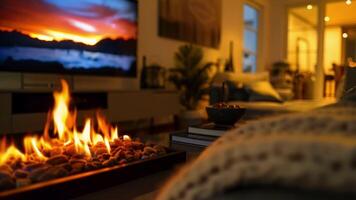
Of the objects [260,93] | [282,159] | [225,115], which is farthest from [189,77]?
[282,159]

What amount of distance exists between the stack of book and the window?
5056mm

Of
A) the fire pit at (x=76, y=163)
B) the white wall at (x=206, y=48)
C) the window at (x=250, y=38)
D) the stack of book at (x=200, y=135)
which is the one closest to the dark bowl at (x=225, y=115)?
the stack of book at (x=200, y=135)

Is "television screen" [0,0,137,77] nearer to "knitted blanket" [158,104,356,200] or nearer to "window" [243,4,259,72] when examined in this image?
"knitted blanket" [158,104,356,200]

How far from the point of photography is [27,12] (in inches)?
97.6

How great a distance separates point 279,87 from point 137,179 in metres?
4.05

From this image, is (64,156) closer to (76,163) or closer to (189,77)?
(76,163)

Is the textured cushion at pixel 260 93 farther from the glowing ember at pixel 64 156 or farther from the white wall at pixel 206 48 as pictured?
the glowing ember at pixel 64 156

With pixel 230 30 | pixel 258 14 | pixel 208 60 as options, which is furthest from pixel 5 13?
pixel 258 14

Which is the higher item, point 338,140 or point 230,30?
point 230,30

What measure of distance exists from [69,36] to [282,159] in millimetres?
2814

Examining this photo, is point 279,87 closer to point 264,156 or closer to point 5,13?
point 5,13

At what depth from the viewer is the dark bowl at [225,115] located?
139 cm

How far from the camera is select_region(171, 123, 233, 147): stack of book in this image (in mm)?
1298

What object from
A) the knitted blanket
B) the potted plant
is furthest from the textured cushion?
the knitted blanket
